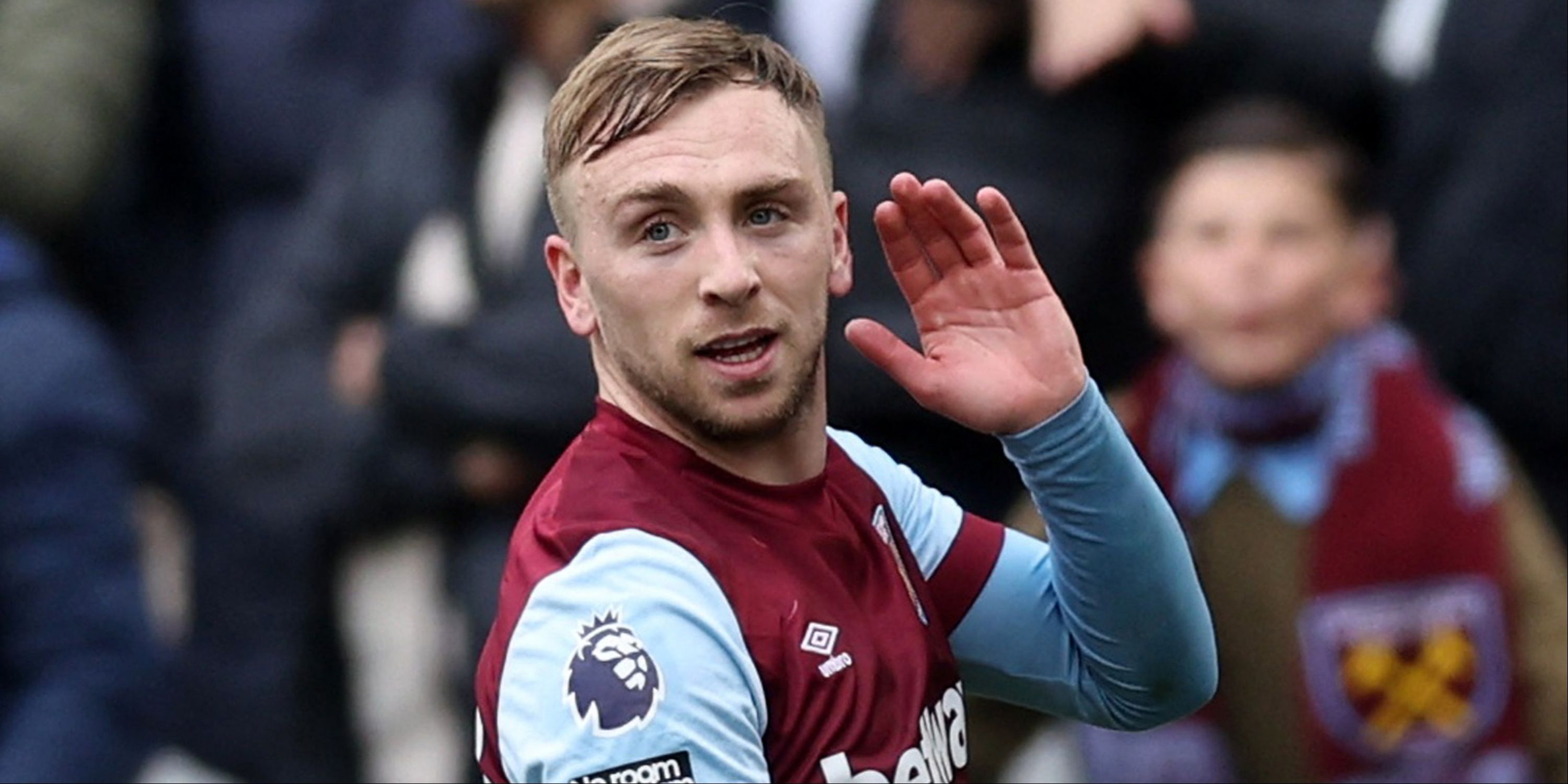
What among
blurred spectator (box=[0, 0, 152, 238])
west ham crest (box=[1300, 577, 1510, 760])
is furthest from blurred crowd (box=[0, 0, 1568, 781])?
blurred spectator (box=[0, 0, 152, 238])

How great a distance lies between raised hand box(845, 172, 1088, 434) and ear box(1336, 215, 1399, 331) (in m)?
2.12

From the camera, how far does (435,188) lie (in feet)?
19.6

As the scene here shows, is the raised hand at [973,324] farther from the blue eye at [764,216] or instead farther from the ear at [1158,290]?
the ear at [1158,290]

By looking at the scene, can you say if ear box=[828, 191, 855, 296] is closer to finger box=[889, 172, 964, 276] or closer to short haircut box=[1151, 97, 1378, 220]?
finger box=[889, 172, 964, 276]

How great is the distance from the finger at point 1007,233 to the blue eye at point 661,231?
33cm

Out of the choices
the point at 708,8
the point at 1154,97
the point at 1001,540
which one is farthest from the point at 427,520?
the point at 1001,540

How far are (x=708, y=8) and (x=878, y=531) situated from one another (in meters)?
2.56

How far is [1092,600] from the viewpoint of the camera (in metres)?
3.41

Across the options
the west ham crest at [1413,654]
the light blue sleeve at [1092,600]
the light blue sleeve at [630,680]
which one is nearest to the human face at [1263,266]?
the west ham crest at [1413,654]

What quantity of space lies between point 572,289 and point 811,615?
474 millimetres

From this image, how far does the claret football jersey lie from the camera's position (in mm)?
3020

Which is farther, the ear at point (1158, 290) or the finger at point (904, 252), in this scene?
the ear at point (1158, 290)

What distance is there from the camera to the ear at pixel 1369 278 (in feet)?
17.6

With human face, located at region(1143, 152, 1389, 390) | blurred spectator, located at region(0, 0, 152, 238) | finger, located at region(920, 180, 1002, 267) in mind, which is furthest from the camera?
blurred spectator, located at region(0, 0, 152, 238)
